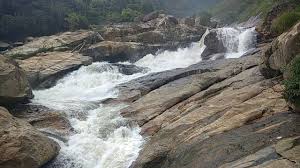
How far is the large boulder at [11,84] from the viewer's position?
21.5m

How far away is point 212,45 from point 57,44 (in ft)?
52.2

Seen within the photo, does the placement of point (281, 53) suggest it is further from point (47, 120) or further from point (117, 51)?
point (117, 51)

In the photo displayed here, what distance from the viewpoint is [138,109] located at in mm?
21047

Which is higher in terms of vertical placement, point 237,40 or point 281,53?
point 281,53

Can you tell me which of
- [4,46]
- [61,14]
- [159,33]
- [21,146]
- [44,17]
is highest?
[61,14]

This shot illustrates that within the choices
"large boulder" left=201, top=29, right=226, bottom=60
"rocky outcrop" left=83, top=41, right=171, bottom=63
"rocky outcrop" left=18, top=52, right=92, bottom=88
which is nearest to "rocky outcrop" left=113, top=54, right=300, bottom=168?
"rocky outcrop" left=18, top=52, right=92, bottom=88

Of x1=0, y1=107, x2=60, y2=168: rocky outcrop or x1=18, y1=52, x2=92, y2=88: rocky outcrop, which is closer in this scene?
x1=0, y1=107, x2=60, y2=168: rocky outcrop

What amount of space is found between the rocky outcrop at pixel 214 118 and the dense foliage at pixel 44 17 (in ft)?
91.0

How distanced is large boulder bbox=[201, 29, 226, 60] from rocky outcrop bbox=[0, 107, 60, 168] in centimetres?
2305

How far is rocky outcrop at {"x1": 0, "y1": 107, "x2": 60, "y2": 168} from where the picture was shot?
1523 cm

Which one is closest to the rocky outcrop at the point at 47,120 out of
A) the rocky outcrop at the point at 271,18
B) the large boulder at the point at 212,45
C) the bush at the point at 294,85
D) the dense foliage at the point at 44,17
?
the bush at the point at 294,85

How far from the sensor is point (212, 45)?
124ft

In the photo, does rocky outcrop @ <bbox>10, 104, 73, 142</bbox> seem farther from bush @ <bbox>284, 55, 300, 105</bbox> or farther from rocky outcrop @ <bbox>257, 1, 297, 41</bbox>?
rocky outcrop @ <bbox>257, 1, 297, 41</bbox>

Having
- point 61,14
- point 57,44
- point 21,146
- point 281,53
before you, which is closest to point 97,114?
point 21,146
